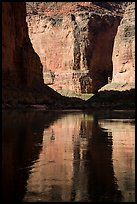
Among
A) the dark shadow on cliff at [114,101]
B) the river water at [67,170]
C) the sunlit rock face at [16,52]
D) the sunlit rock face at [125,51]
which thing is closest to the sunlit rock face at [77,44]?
the sunlit rock face at [125,51]

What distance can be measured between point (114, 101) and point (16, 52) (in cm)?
2135

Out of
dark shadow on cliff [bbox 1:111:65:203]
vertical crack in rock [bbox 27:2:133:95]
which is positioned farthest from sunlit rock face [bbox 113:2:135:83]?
dark shadow on cliff [bbox 1:111:65:203]

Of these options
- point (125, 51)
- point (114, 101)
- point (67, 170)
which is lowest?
point (67, 170)

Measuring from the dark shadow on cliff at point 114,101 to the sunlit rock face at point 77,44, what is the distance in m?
26.9

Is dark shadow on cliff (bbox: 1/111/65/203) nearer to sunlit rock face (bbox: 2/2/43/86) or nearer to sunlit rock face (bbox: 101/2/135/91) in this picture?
sunlit rock face (bbox: 2/2/43/86)

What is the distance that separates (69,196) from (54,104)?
5951cm

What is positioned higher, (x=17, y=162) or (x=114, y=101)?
(x=114, y=101)

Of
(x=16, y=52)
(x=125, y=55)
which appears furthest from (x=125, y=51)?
(x=16, y=52)

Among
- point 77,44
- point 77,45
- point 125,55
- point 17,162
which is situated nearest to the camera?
point 17,162

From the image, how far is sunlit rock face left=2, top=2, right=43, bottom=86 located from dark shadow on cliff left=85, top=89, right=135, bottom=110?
37.4ft

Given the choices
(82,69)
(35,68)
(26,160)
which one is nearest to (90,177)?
(26,160)

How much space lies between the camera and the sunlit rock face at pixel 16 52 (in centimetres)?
6327

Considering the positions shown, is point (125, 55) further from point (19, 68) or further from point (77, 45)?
point (19, 68)

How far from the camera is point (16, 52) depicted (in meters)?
68.1
